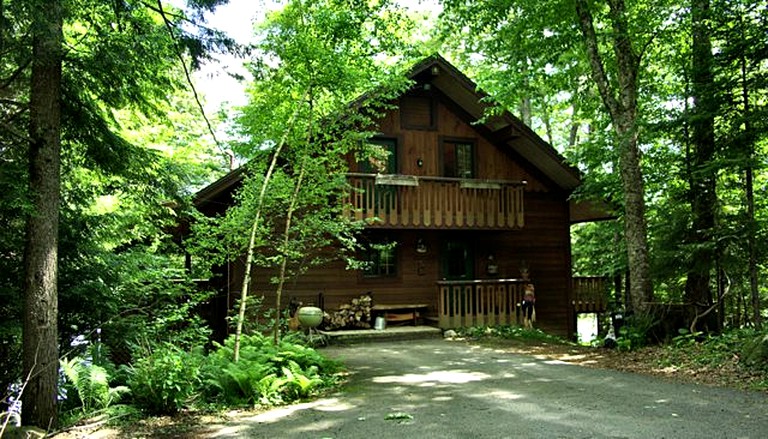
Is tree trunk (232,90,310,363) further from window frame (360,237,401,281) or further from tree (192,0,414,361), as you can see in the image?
window frame (360,237,401,281)

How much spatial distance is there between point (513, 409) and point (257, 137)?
5313 mm

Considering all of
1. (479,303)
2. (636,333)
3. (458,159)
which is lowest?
(636,333)

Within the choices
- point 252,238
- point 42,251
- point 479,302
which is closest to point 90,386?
point 42,251

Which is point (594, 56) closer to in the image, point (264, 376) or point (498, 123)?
point (498, 123)

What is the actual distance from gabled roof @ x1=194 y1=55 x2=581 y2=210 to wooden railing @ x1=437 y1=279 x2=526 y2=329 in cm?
336

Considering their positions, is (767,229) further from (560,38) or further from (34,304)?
(34,304)

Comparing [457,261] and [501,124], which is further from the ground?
[501,124]

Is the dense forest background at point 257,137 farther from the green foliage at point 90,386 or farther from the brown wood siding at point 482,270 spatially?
the brown wood siding at point 482,270

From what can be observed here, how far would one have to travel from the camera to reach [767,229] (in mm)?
8734

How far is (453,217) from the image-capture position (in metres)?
13.8

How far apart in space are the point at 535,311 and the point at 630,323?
545 centimetres

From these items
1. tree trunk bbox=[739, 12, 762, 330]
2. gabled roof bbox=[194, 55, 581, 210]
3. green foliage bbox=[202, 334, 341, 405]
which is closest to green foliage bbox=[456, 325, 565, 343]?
gabled roof bbox=[194, 55, 581, 210]

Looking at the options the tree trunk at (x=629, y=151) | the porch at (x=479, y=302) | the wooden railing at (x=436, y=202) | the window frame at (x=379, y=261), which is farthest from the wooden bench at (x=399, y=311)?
the tree trunk at (x=629, y=151)

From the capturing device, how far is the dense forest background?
5422 millimetres
